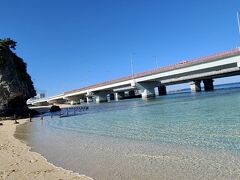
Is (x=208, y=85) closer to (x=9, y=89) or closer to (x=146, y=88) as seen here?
(x=146, y=88)

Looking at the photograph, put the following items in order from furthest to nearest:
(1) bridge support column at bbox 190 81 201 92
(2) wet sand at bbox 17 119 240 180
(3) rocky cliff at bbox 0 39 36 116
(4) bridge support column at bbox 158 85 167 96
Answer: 1. (4) bridge support column at bbox 158 85 167 96
2. (1) bridge support column at bbox 190 81 201 92
3. (3) rocky cliff at bbox 0 39 36 116
4. (2) wet sand at bbox 17 119 240 180

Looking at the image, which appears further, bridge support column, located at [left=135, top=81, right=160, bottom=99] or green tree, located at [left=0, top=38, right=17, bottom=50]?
bridge support column, located at [left=135, top=81, right=160, bottom=99]

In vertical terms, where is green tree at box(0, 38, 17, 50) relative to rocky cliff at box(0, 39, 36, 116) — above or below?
above

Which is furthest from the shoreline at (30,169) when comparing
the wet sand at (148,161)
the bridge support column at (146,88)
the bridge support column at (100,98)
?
the bridge support column at (100,98)

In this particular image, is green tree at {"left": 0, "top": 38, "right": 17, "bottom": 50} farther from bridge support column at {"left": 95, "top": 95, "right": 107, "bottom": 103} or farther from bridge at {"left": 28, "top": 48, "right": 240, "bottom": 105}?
bridge support column at {"left": 95, "top": 95, "right": 107, "bottom": 103}

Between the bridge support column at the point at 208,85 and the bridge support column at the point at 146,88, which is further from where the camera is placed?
the bridge support column at the point at 208,85

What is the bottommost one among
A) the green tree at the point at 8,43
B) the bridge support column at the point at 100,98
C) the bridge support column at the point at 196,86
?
the bridge support column at the point at 100,98

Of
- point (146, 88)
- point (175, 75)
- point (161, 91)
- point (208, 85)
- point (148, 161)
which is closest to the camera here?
point (148, 161)

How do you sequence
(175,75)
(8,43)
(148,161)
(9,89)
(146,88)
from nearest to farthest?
(148,161), (9,89), (8,43), (175,75), (146,88)

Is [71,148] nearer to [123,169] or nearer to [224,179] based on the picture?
[123,169]

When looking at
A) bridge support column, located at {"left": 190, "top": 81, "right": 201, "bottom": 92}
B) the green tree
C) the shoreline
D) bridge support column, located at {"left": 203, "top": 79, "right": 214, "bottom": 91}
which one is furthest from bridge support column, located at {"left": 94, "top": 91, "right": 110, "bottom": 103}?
the shoreline

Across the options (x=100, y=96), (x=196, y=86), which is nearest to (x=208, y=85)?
(x=196, y=86)

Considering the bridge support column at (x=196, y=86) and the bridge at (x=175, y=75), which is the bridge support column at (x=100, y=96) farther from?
the bridge support column at (x=196, y=86)

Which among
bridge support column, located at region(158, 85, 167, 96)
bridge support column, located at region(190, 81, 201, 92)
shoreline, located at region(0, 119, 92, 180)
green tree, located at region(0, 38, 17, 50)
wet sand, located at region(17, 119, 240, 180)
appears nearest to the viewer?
wet sand, located at region(17, 119, 240, 180)
